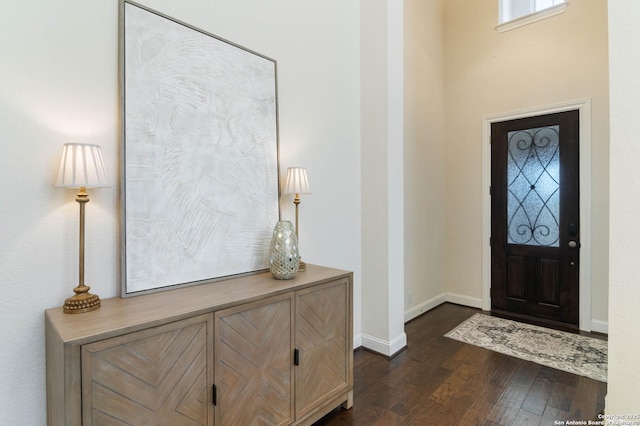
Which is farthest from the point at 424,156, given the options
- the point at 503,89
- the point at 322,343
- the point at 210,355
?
the point at 210,355

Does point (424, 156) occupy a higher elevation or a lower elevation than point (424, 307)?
higher

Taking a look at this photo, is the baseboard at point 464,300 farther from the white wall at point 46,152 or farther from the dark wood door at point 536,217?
the white wall at point 46,152

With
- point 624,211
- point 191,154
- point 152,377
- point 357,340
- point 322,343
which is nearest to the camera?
point 624,211

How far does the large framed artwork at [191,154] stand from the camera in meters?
1.55

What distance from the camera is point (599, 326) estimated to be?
3205 mm

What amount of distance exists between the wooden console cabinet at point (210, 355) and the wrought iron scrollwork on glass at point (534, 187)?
9.07 ft

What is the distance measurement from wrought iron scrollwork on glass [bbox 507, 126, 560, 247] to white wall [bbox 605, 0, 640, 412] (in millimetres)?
3121

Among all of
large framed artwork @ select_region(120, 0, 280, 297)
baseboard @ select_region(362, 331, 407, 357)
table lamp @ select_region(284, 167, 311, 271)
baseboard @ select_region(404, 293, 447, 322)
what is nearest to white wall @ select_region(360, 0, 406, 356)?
baseboard @ select_region(362, 331, 407, 357)

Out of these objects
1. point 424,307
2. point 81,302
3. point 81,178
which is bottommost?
point 424,307

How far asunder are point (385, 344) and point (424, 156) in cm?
232

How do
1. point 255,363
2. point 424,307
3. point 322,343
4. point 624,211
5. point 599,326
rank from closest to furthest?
1. point 624,211
2. point 255,363
3. point 322,343
4. point 599,326
5. point 424,307

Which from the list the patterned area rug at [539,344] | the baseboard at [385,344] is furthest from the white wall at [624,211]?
the patterned area rug at [539,344]

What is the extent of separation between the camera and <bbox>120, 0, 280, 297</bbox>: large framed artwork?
155cm

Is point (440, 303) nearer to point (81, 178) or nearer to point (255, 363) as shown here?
point (255, 363)
